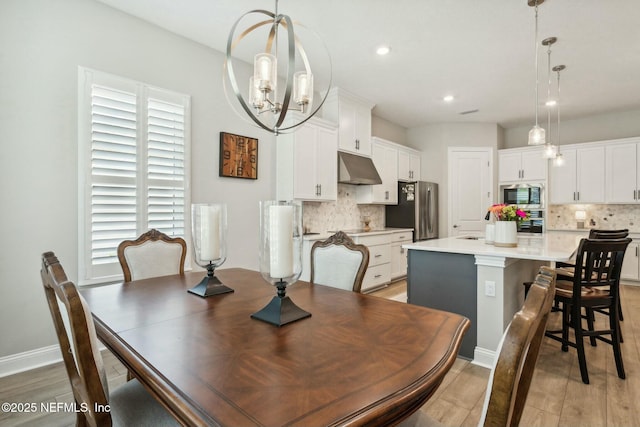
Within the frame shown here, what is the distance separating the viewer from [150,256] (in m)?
2.20

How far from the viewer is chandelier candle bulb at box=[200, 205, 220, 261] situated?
1.63 meters

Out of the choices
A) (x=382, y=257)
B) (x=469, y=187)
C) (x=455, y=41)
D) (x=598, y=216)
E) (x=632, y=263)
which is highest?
(x=455, y=41)

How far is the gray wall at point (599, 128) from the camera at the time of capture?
557 centimetres

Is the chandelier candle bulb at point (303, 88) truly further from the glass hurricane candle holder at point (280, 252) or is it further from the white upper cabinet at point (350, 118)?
the white upper cabinet at point (350, 118)

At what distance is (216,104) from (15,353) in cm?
266

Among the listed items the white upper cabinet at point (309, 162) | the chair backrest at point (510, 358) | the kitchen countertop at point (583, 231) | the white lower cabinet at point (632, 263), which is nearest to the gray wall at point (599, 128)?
the kitchen countertop at point (583, 231)

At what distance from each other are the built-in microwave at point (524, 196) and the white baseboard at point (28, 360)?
6.75 meters

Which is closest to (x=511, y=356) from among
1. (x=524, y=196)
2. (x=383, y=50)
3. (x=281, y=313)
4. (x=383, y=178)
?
(x=281, y=313)

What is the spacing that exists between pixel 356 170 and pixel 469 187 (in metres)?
2.71

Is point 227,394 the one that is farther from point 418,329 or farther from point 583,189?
point 583,189

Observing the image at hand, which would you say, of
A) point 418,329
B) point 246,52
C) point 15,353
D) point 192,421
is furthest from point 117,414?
point 246,52

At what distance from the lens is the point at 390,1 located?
268 centimetres

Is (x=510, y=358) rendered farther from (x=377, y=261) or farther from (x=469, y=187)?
(x=469, y=187)

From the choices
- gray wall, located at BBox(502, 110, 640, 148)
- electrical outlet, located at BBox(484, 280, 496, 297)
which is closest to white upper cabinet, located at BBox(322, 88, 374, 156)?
electrical outlet, located at BBox(484, 280, 496, 297)
